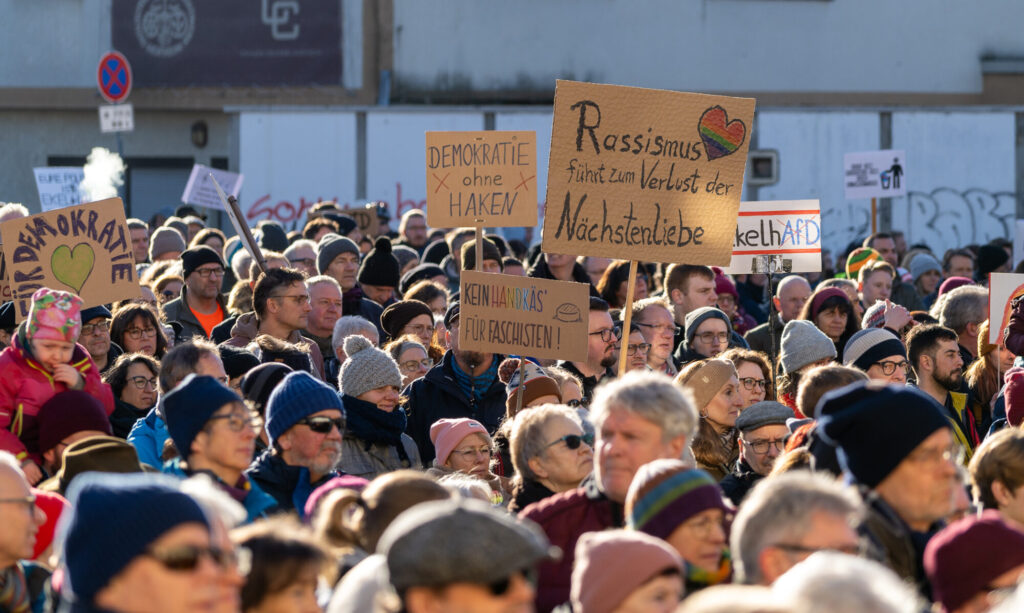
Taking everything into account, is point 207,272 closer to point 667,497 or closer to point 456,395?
point 456,395

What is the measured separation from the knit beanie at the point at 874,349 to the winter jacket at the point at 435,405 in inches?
71.1

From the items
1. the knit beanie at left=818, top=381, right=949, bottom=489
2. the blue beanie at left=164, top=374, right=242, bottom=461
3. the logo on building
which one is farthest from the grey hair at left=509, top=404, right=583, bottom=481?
the logo on building

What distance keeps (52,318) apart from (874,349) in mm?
3935

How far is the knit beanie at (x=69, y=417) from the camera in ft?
19.3

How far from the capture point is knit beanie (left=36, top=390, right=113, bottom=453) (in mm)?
5879

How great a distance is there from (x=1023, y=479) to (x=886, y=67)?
23.2m

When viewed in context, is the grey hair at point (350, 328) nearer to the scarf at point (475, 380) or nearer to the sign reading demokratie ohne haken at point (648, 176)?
the scarf at point (475, 380)

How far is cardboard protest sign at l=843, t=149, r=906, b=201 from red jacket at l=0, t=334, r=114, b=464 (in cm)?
1274

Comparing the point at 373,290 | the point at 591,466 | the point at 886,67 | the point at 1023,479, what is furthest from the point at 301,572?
the point at 886,67

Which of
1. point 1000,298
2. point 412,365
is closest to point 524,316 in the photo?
point 412,365

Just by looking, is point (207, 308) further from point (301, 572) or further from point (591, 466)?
point (301, 572)

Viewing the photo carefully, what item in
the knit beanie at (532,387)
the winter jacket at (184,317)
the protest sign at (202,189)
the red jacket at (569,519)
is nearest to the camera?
the red jacket at (569,519)

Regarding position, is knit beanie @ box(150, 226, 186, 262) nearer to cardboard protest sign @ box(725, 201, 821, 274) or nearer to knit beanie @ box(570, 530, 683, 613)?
→ cardboard protest sign @ box(725, 201, 821, 274)

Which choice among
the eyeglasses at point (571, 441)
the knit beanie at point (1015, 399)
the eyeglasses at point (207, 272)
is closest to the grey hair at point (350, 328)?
the eyeglasses at point (207, 272)
